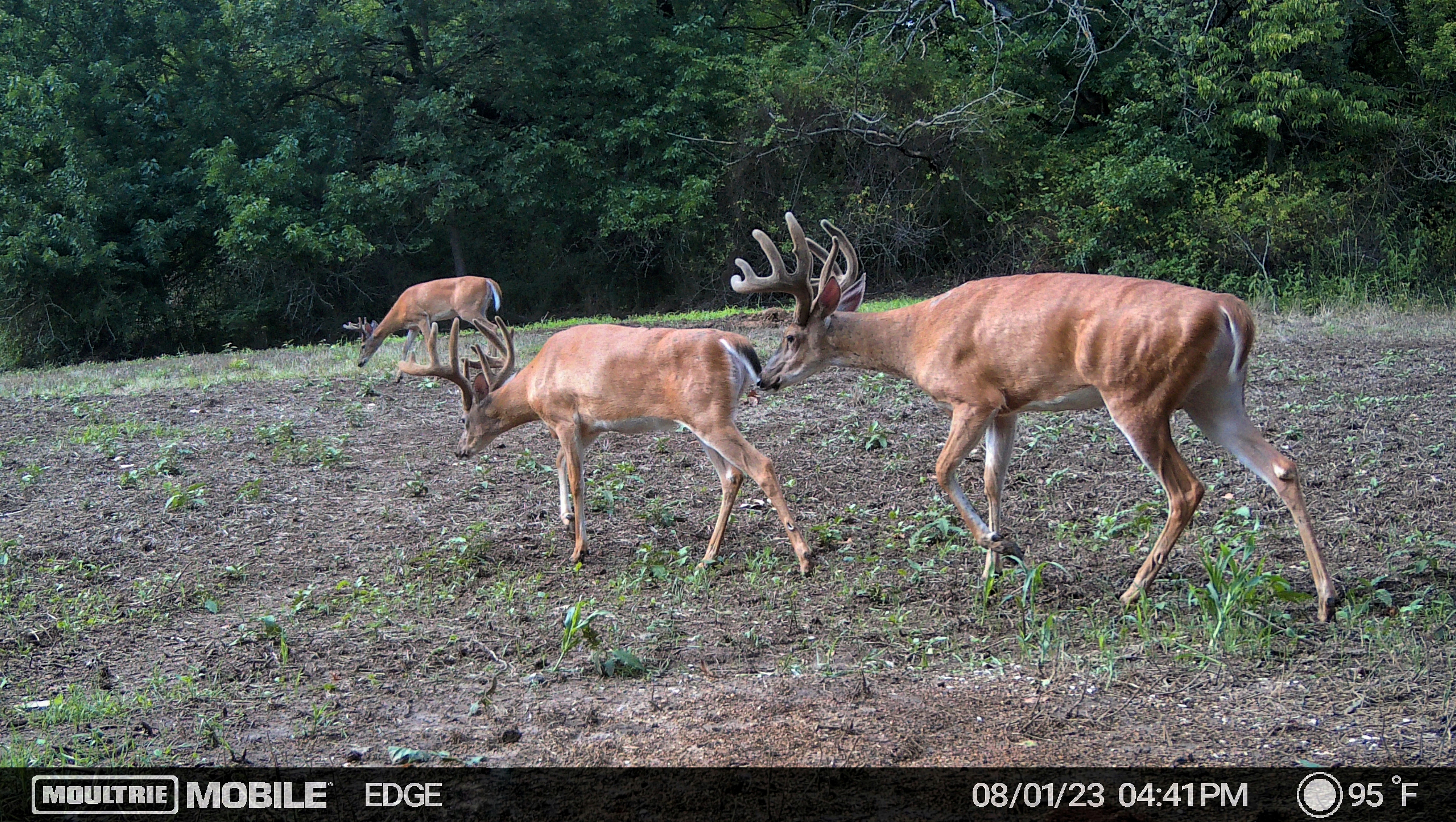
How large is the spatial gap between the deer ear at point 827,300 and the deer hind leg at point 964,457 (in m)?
1.19

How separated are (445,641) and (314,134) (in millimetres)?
20756

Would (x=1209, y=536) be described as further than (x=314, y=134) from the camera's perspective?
No

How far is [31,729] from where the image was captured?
4543 millimetres

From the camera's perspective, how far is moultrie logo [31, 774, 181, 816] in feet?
12.4

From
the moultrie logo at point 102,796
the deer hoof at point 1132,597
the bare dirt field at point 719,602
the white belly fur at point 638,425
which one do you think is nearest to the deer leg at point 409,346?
the bare dirt field at point 719,602

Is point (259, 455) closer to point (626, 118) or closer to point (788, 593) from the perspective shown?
point (788, 593)

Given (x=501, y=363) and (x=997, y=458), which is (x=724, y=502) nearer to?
(x=997, y=458)

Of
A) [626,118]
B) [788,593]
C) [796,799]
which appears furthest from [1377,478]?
[626,118]

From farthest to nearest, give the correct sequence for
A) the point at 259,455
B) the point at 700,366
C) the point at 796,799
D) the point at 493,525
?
1. the point at 259,455
2. the point at 493,525
3. the point at 700,366
4. the point at 796,799

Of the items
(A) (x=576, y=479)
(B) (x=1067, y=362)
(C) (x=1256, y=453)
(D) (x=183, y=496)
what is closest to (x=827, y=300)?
(B) (x=1067, y=362)

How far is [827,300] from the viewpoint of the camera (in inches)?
281

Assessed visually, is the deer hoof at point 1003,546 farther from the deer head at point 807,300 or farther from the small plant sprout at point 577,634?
the small plant sprout at point 577,634

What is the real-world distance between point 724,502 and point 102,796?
360cm

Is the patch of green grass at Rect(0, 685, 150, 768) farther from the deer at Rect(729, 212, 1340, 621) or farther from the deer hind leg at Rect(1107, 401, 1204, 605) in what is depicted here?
the deer hind leg at Rect(1107, 401, 1204, 605)
